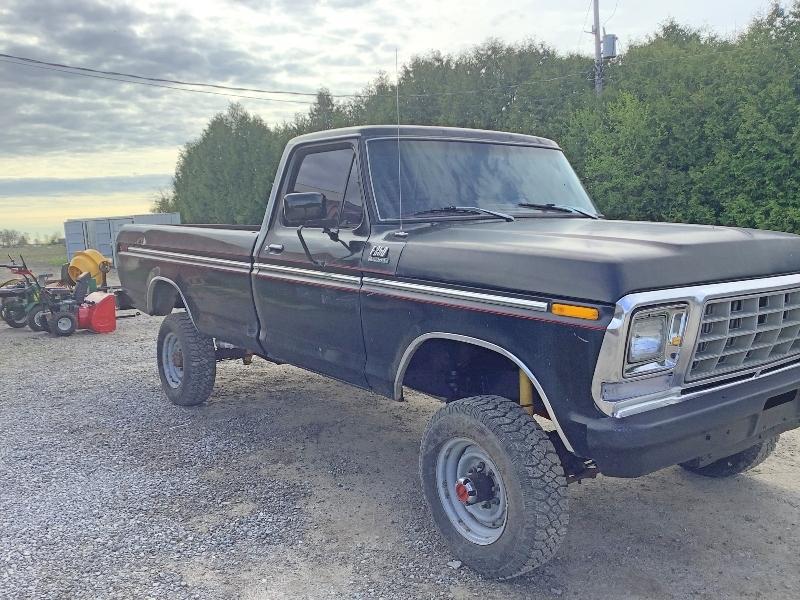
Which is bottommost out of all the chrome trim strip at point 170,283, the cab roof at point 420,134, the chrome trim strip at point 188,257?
the chrome trim strip at point 170,283

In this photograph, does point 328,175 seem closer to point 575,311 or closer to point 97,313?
point 575,311

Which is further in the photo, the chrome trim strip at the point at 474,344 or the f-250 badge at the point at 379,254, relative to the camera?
the f-250 badge at the point at 379,254

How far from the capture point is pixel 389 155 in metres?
4.21

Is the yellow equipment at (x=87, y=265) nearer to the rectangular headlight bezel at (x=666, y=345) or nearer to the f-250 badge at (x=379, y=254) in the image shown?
the f-250 badge at (x=379, y=254)

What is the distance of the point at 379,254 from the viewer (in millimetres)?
3893

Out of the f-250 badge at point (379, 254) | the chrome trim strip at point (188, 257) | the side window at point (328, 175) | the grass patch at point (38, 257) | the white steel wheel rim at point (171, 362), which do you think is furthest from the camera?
the grass patch at point (38, 257)

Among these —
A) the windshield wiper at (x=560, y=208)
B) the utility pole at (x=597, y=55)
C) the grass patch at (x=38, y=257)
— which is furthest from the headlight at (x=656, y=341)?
the grass patch at (x=38, y=257)

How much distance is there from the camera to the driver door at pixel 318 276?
4.14 m

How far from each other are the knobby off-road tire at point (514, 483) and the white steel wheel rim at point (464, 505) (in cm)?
2

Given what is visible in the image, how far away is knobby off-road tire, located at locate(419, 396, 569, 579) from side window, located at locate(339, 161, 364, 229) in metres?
1.33

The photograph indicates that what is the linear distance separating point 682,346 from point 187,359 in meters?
4.32

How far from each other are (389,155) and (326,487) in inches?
84.6

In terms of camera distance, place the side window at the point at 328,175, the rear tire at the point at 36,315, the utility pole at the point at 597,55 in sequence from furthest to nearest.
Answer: the utility pole at the point at 597,55 < the rear tire at the point at 36,315 < the side window at the point at 328,175

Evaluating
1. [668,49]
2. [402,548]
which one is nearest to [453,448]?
[402,548]
